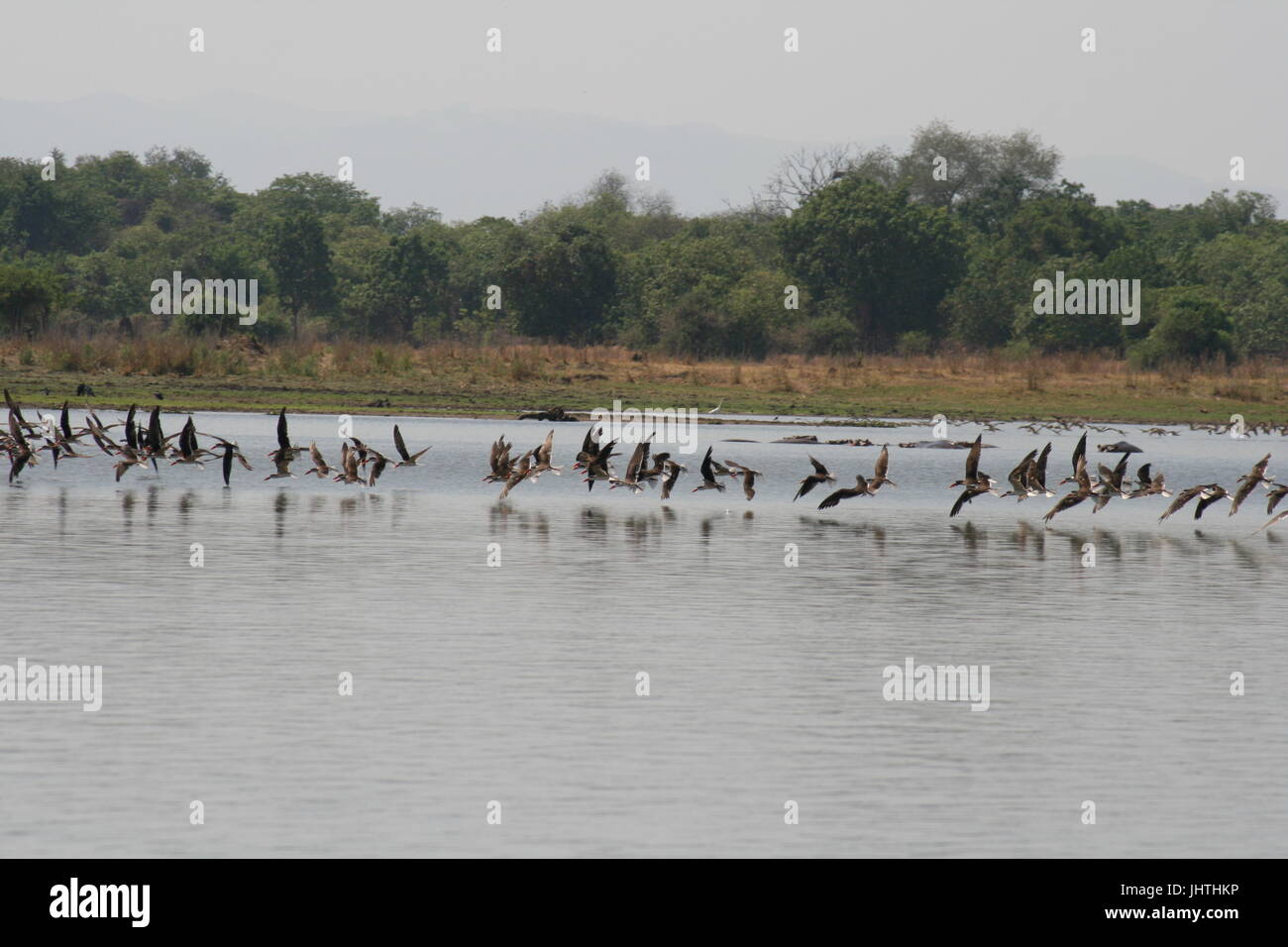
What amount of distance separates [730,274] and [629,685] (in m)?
67.4

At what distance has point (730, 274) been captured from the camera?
262 feet

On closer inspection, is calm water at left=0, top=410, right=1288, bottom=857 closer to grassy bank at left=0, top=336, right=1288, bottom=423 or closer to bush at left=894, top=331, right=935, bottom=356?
grassy bank at left=0, top=336, right=1288, bottom=423

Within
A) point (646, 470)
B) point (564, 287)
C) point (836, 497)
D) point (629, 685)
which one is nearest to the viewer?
point (629, 685)

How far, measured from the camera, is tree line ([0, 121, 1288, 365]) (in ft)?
242

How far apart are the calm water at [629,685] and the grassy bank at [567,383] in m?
21.6

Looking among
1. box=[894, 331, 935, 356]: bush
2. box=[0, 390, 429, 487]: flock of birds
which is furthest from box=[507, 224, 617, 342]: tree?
box=[0, 390, 429, 487]: flock of birds

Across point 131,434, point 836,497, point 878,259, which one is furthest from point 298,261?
point 836,497

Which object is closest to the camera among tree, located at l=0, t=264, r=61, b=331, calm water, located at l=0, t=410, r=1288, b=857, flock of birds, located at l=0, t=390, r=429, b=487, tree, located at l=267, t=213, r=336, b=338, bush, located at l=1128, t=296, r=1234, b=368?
calm water, located at l=0, t=410, r=1288, b=857

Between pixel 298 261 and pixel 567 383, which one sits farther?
pixel 298 261

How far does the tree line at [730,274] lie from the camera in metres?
73.8

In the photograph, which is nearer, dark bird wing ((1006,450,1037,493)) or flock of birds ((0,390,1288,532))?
dark bird wing ((1006,450,1037,493))

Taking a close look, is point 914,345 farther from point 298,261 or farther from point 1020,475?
point 1020,475

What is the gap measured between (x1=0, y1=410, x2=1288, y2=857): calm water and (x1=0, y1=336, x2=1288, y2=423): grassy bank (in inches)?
852
